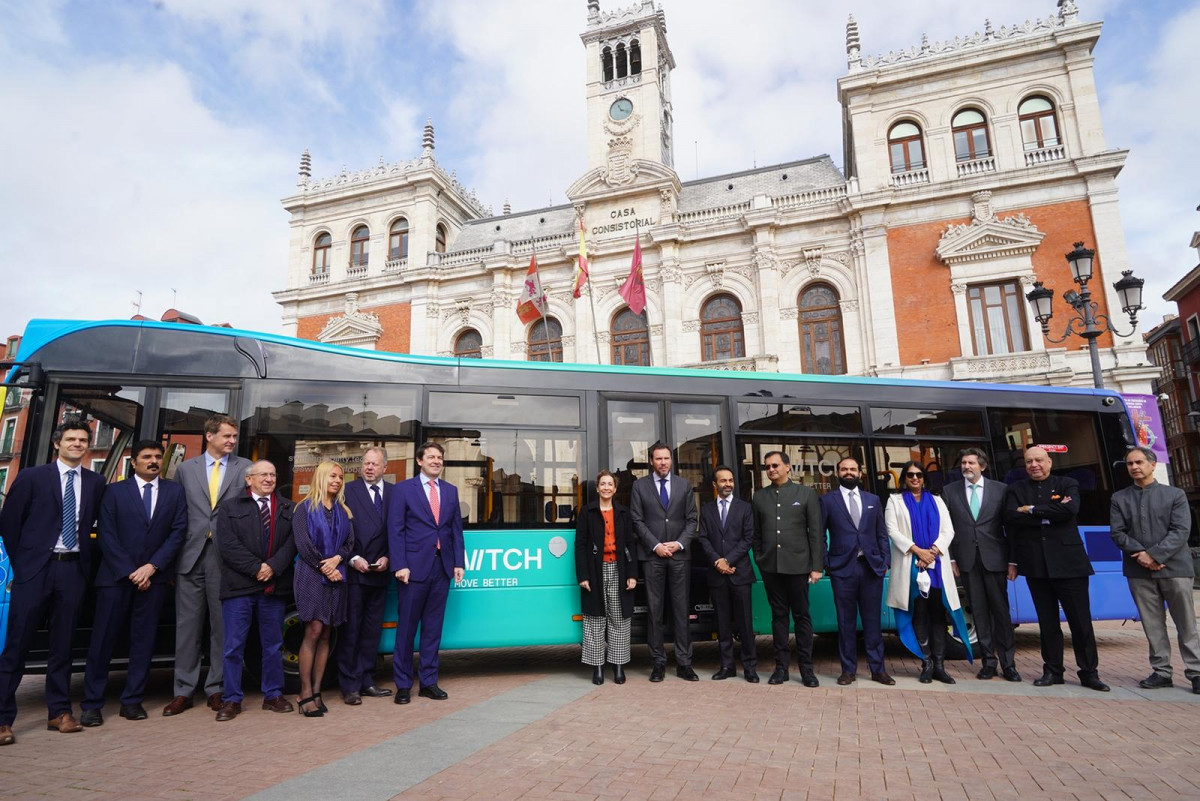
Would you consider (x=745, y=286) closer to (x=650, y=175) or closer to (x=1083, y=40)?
(x=650, y=175)

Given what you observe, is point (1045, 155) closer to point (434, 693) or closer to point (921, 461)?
point (921, 461)

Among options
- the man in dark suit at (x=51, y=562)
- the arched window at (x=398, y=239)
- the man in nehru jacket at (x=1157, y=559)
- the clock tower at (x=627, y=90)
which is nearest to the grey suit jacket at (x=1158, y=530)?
the man in nehru jacket at (x=1157, y=559)

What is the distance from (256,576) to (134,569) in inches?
36.9

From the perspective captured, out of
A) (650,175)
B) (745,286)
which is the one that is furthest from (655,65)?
(745,286)

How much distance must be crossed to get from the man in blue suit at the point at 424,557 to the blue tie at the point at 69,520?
228 cm

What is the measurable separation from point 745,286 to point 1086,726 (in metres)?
20.0

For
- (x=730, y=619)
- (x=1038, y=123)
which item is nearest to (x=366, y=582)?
(x=730, y=619)

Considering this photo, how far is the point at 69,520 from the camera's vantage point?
16.7 feet

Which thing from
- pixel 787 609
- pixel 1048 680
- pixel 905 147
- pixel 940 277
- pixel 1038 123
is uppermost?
pixel 905 147

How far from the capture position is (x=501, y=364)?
7.02m

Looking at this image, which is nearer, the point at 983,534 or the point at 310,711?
the point at 310,711

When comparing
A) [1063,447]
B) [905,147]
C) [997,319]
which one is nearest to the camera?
[1063,447]

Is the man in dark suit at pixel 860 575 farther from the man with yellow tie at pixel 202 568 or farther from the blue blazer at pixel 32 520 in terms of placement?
the blue blazer at pixel 32 520

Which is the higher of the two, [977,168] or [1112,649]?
[977,168]
